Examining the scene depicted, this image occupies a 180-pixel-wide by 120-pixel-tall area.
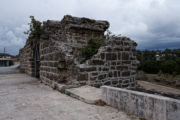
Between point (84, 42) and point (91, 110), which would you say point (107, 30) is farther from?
point (91, 110)

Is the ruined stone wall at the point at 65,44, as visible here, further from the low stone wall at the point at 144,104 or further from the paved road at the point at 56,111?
the low stone wall at the point at 144,104

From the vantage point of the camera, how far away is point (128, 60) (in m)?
6.11

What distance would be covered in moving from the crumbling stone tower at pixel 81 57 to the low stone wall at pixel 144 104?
1.78 metres

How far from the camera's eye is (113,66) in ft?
18.3

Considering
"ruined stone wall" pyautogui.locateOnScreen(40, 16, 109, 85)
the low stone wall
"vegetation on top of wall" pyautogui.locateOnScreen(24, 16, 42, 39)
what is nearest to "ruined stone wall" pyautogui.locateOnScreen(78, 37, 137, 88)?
"ruined stone wall" pyautogui.locateOnScreen(40, 16, 109, 85)

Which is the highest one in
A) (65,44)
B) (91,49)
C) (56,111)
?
(65,44)

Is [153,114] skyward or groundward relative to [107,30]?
groundward

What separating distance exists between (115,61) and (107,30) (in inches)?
97.6

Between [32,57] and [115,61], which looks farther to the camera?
[32,57]

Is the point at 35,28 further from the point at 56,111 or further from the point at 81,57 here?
the point at 56,111

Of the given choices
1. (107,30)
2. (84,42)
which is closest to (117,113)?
(84,42)

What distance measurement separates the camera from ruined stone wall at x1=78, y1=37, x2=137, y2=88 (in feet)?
16.5

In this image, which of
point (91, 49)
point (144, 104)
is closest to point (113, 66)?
point (91, 49)

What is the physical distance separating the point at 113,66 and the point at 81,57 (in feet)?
4.66
